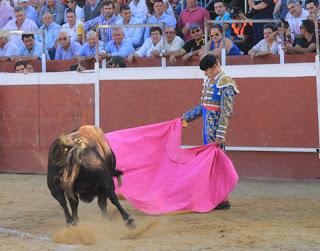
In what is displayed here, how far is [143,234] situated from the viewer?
5.11 metres

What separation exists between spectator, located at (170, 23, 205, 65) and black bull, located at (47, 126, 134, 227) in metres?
3.78

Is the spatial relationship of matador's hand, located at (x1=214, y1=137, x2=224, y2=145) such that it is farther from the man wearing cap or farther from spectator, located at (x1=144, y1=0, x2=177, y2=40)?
spectator, located at (x1=144, y1=0, x2=177, y2=40)

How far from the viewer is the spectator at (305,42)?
26.3 feet

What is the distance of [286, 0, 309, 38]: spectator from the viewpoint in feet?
27.3

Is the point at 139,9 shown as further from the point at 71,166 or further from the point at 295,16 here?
→ the point at 71,166

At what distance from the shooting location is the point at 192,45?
898 centimetres

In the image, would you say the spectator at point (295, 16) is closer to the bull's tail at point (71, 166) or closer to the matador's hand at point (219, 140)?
the matador's hand at point (219, 140)

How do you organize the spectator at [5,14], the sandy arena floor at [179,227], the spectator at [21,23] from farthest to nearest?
the spectator at [5,14] → the spectator at [21,23] → the sandy arena floor at [179,227]

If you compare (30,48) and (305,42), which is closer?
(305,42)

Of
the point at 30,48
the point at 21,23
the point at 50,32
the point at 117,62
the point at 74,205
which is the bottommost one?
the point at 74,205

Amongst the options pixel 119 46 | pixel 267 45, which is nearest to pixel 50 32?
pixel 119 46

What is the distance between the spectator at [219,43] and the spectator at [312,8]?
37.9 inches

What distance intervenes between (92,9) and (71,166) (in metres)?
6.16

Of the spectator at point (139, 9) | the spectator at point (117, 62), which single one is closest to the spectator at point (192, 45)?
the spectator at point (117, 62)
